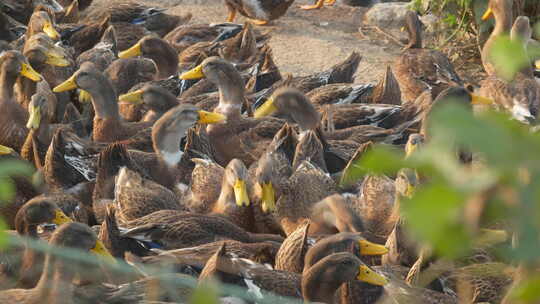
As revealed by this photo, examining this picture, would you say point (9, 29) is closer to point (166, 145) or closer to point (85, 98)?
point (85, 98)

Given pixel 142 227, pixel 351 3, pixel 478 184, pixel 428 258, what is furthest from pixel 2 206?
pixel 351 3

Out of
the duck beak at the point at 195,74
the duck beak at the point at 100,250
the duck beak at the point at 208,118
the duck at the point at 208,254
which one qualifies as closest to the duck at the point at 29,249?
the duck beak at the point at 100,250

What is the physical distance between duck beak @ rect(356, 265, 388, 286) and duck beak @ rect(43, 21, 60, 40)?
465 centimetres

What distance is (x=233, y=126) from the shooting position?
652cm

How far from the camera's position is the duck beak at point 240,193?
525 cm

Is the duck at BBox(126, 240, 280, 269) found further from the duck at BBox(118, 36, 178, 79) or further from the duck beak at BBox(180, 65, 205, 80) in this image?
the duck at BBox(118, 36, 178, 79)

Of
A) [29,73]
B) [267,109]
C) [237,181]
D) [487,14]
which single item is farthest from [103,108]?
[487,14]

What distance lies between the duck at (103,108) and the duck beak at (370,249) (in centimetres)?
247

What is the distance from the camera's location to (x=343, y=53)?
9.34 metres

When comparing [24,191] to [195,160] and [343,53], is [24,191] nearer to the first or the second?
[195,160]

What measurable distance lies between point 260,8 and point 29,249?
228 inches

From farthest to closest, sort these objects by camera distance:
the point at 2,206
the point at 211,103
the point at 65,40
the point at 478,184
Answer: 1. the point at 65,40
2. the point at 211,103
3. the point at 2,206
4. the point at 478,184

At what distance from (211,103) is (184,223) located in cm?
224

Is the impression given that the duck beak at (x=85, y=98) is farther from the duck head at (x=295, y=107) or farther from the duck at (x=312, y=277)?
the duck at (x=312, y=277)
